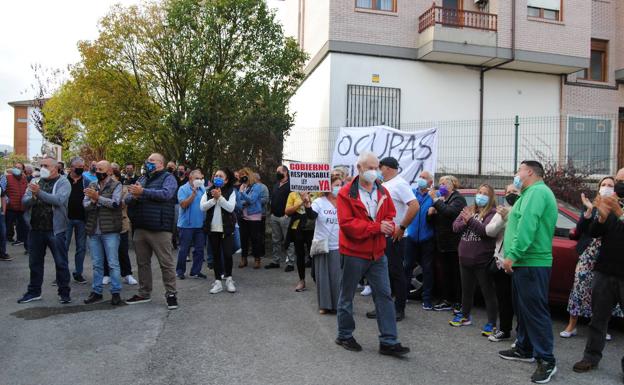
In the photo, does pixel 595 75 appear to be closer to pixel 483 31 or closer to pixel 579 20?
pixel 579 20

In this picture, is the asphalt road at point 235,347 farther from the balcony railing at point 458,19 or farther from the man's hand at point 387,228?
the balcony railing at point 458,19

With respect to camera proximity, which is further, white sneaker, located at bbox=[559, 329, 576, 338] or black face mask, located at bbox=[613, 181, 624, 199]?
white sneaker, located at bbox=[559, 329, 576, 338]

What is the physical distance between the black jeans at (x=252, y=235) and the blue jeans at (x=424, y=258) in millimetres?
3775

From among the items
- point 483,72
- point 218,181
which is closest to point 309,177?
point 218,181

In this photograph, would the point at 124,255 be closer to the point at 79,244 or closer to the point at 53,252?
the point at 79,244

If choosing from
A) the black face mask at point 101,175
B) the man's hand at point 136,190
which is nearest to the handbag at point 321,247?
the man's hand at point 136,190

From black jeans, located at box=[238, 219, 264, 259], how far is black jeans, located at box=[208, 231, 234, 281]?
6.96ft

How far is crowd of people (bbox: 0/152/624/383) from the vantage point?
15.6 ft

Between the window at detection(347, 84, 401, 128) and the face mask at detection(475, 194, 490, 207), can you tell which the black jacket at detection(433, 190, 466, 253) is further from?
the window at detection(347, 84, 401, 128)

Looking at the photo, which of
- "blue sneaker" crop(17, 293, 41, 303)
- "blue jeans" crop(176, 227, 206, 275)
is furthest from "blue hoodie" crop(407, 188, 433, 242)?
"blue sneaker" crop(17, 293, 41, 303)

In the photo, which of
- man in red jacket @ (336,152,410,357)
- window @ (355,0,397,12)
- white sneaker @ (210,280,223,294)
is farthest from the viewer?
window @ (355,0,397,12)

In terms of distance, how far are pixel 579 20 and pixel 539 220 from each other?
15.8 meters

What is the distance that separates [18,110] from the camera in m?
86.4

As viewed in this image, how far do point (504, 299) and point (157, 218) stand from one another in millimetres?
4382
